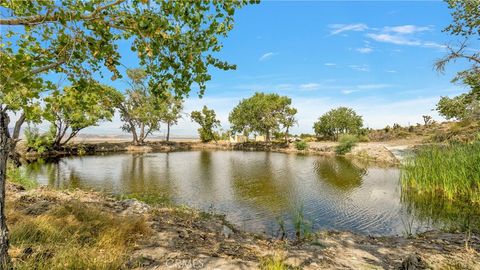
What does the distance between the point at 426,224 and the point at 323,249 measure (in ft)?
21.2

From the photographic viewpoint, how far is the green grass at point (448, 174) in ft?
41.5

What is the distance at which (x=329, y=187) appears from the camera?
59.5 ft

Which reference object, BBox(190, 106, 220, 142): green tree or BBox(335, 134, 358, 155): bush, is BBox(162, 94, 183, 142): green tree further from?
BBox(335, 134, 358, 155): bush

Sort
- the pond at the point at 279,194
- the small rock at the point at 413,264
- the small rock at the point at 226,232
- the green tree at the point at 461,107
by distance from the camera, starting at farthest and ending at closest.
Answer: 1. the green tree at the point at 461,107
2. the pond at the point at 279,194
3. the small rock at the point at 226,232
4. the small rock at the point at 413,264

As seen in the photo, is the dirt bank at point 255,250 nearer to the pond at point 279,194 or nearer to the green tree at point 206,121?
the pond at point 279,194

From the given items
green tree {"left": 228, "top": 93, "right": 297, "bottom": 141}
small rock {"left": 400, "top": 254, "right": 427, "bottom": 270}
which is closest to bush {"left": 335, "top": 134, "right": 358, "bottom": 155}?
green tree {"left": 228, "top": 93, "right": 297, "bottom": 141}

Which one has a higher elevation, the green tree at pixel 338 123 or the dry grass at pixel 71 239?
the green tree at pixel 338 123

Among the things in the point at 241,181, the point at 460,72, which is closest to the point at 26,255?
the point at 241,181

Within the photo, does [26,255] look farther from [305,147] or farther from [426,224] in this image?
[305,147]

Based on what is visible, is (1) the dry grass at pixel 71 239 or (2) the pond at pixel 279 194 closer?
(1) the dry grass at pixel 71 239

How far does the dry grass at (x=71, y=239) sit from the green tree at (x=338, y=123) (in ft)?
202

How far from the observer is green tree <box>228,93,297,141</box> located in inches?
2233

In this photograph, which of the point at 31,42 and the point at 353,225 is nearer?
the point at 31,42

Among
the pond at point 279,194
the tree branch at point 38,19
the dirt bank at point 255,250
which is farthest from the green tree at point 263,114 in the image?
the tree branch at point 38,19
